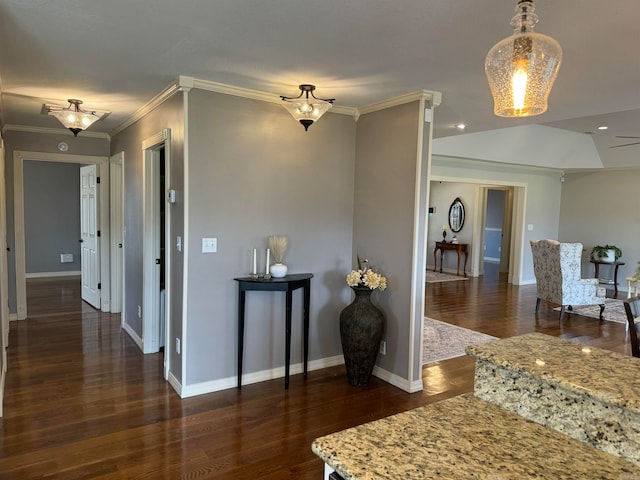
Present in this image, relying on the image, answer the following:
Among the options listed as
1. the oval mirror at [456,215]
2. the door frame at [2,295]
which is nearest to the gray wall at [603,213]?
the oval mirror at [456,215]

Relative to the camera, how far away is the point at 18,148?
5215mm

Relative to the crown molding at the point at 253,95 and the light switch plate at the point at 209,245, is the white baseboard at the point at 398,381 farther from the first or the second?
the crown molding at the point at 253,95

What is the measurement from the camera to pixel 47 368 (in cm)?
384

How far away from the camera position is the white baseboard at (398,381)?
3520mm

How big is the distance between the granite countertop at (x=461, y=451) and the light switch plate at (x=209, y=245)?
7.97 ft

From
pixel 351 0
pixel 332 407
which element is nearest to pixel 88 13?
pixel 351 0

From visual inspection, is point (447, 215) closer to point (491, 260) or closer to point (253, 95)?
point (491, 260)

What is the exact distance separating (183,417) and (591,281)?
5.81 m

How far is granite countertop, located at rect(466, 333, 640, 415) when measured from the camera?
1.05m

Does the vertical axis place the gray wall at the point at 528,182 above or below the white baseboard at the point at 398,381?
above

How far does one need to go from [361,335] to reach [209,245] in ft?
4.56

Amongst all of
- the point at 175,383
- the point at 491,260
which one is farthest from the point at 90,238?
the point at 491,260

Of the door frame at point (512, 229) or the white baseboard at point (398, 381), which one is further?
the door frame at point (512, 229)

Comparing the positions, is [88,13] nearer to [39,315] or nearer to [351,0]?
[351,0]
